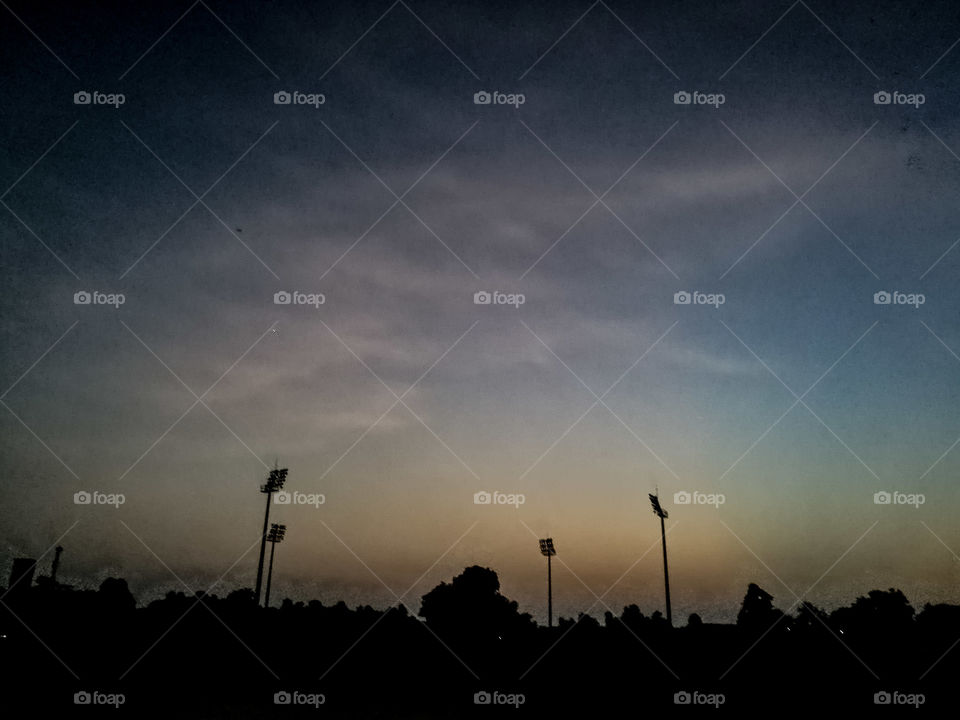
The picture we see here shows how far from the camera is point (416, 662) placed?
23078mm

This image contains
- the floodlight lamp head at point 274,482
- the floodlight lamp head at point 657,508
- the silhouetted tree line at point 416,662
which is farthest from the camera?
the floodlight lamp head at point 274,482

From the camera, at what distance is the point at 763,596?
42.2 meters

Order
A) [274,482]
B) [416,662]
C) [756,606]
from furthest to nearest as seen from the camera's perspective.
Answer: [756,606]
[274,482]
[416,662]

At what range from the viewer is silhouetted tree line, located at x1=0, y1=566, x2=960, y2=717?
1816cm

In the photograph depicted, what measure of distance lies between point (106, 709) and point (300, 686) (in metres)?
6.37

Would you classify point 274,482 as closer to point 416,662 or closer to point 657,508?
point 416,662

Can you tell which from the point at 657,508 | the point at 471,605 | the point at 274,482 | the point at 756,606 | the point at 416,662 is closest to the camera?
the point at 416,662

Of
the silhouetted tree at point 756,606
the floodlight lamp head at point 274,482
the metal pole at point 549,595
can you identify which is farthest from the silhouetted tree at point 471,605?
the floodlight lamp head at point 274,482

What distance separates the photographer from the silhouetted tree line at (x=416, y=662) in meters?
18.2

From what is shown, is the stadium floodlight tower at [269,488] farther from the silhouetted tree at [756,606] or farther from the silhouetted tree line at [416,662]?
the silhouetted tree at [756,606]

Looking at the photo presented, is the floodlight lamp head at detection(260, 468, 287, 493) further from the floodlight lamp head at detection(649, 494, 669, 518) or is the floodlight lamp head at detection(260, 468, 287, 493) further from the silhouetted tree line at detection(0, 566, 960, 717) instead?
the floodlight lamp head at detection(649, 494, 669, 518)

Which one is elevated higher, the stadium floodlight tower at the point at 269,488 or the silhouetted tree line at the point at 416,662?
the stadium floodlight tower at the point at 269,488

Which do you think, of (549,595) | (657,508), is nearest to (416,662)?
(657,508)

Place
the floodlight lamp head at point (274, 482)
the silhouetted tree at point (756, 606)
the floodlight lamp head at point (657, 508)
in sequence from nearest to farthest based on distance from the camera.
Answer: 1. the floodlight lamp head at point (657, 508)
2. the floodlight lamp head at point (274, 482)
3. the silhouetted tree at point (756, 606)
